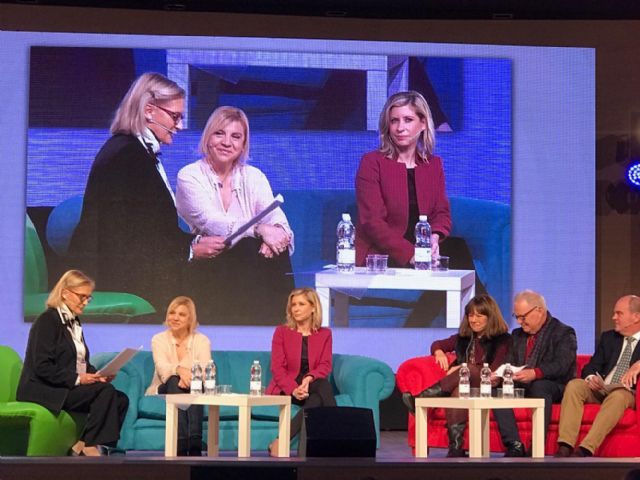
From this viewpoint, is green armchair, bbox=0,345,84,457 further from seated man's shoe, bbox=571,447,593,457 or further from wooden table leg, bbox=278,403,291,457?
seated man's shoe, bbox=571,447,593,457

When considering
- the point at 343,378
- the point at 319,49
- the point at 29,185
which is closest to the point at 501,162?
the point at 319,49

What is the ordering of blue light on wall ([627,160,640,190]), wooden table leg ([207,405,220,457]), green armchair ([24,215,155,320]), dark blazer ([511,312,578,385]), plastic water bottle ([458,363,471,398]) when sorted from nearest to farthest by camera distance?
1. plastic water bottle ([458,363,471,398])
2. wooden table leg ([207,405,220,457])
3. dark blazer ([511,312,578,385])
4. green armchair ([24,215,155,320])
5. blue light on wall ([627,160,640,190])

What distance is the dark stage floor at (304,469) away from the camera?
4.35 metres

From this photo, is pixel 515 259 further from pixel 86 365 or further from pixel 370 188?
pixel 86 365

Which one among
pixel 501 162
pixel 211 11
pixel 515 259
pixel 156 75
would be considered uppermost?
pixel 211 11

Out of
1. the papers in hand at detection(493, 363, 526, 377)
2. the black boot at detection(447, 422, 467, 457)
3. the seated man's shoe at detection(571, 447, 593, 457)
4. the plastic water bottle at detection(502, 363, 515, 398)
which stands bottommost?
the seated man's shoe at detection(571, 447, 593, 457)

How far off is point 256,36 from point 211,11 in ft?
1.21

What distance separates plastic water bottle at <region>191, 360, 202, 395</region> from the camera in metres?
6.20

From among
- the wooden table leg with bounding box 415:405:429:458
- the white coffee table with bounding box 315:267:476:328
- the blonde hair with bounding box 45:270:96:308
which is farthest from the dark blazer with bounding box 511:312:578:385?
the blonde hair with bounding box 45:270:96:308

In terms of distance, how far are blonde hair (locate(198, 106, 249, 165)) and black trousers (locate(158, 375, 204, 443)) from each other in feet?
6.69

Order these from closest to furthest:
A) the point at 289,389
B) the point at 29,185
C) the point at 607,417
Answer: the point at 607,417, the point at 289,389, the point at 29,185

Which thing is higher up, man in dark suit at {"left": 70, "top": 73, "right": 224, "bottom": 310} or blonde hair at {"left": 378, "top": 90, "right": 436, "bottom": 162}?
blonde hair at {"left": 378, "top": 90, "right": 436, "bottom": 162}

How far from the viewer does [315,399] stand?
6.75m

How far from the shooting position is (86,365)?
6.48 metres
